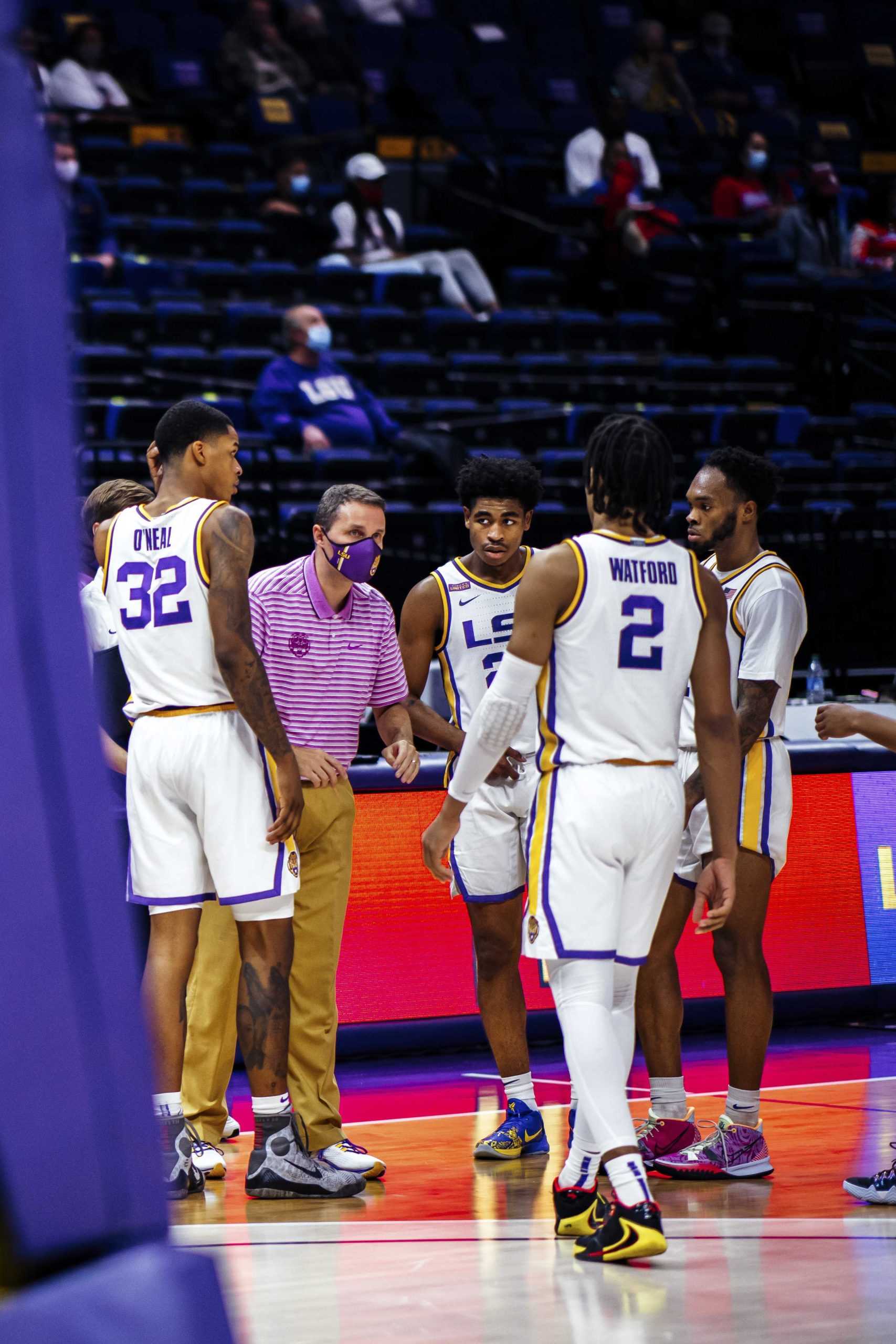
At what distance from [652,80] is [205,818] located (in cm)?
1578

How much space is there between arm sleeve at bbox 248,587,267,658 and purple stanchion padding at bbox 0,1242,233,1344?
3907mm

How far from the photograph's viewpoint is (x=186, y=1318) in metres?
1.21

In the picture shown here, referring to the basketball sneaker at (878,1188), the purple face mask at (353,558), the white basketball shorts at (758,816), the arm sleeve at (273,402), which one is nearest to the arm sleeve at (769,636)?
the white basketball shorts at (758,816)

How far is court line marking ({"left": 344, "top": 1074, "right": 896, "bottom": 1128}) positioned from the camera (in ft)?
19.3

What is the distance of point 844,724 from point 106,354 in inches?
322

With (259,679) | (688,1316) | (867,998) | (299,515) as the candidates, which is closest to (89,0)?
(299,515)

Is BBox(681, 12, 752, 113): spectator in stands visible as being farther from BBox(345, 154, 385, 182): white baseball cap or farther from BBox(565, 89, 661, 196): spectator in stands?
BBox(345, 154, 385, 182): white baseball cap

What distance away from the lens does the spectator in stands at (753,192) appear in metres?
17.1

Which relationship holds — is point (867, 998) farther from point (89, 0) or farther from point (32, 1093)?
point (89, 0)

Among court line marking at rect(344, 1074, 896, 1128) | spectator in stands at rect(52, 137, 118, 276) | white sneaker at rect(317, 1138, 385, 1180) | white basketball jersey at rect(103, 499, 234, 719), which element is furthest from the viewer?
spectator in stands at rect(52, 137, 118, 276)

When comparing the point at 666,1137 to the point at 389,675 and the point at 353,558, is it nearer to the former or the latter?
the point at 389,675

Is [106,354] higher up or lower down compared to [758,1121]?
higher up

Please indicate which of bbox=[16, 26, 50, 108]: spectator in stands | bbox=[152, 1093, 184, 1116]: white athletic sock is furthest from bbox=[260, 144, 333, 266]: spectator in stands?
bbox=[16, 26, 50, 108]: spectator in stands

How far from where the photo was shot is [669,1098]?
513cm
